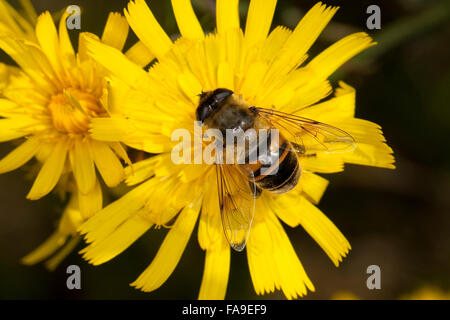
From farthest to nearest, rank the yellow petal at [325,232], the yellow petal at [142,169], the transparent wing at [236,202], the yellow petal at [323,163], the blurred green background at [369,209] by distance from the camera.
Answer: the blurred green background at [369,209], the yellow petal at [325,232], the yellow petal at [323,163], the yellow petal at [142,169], the transparent wing at [236,202]

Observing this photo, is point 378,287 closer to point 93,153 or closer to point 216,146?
point 216,146

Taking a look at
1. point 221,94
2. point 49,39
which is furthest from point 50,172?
point 221,94

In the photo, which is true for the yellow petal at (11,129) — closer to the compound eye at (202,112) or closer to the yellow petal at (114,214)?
the yellow petal at (114,214)

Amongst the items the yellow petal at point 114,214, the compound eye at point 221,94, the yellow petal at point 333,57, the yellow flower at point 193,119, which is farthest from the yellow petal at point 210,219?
the yellow petal at point 333,57

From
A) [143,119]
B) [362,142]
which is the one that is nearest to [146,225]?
[143,119]

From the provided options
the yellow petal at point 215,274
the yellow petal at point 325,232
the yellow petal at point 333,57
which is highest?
the yellow petal at point 333,57
